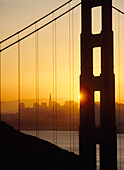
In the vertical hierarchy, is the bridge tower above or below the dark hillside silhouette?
above

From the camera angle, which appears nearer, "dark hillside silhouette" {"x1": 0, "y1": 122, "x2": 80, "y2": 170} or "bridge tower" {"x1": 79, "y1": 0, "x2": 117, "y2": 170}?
"bridge tower" {"x1": 79, "y1": 0, "x2": 117, "y2": 170}

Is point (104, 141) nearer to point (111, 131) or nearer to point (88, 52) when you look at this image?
point (111, 131)

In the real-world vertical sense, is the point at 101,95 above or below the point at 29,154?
above

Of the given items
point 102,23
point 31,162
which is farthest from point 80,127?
point 31,162

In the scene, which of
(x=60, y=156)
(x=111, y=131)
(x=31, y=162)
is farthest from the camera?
(x=60, y=156)

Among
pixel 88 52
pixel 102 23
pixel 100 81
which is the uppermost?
pixel 102 23

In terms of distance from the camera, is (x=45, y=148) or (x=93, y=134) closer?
(x=93, y=134)

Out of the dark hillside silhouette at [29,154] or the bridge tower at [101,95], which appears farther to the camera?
the dark hillside silhouette at [29,154]

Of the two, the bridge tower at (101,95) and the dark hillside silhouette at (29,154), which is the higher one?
the bridge tower at (101,95)
